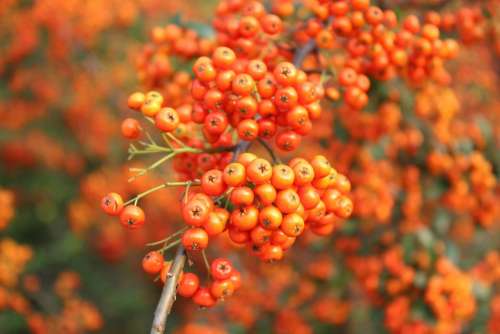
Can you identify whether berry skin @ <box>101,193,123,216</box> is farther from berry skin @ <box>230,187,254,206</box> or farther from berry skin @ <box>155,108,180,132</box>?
berry skin @ <box>230,187,254,206</box>

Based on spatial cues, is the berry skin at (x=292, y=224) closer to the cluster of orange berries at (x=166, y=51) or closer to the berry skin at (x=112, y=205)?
the berry skin at (x=112, y=205)

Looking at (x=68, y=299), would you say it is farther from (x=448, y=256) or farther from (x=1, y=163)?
(x=448, y=256)

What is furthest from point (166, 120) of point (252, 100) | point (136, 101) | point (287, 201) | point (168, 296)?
point (168, 296)

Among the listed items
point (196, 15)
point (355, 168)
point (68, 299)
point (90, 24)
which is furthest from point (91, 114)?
point (355, 168)

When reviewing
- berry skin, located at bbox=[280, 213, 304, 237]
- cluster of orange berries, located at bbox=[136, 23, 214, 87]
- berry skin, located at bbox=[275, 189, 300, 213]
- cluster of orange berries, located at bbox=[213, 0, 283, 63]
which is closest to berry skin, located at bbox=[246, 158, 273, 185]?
berry skin, located at bbox=[275, 189, 300, 213]

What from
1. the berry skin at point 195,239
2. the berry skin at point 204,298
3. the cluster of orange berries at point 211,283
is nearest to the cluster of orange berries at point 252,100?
the berry skin at point 195,239

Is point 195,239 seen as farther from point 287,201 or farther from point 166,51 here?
point 166,51
